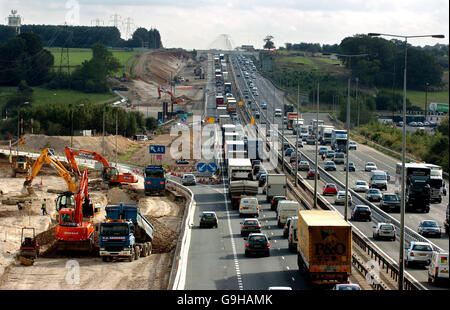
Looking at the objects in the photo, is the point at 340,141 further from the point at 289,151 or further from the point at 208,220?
the point at 208,220

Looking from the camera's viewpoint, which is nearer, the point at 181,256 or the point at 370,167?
the point at 181,256

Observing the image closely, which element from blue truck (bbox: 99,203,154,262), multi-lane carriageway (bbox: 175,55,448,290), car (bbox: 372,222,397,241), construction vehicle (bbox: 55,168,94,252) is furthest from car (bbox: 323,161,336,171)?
construction vehicle (bbox: 55,168,94,252)

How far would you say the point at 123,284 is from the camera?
40.7 metres

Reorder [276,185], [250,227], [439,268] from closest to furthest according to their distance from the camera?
[439,268] < [250,227] < [276,185]

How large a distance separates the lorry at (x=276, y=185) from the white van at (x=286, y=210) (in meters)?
14.0

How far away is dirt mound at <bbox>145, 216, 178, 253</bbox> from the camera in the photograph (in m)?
51.5

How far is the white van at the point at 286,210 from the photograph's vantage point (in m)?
56.9

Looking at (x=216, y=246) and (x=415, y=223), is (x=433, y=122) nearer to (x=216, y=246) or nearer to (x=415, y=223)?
(x=415, y=223)

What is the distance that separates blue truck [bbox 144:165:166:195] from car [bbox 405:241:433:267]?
133 ft

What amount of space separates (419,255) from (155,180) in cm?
4175

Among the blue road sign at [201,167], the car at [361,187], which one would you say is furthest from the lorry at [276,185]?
the blue road sign at [201,167]

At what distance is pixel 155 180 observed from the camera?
80938 mm

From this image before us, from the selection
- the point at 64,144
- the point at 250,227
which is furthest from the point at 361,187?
the point at 64,144

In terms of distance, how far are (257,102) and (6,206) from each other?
430ft
